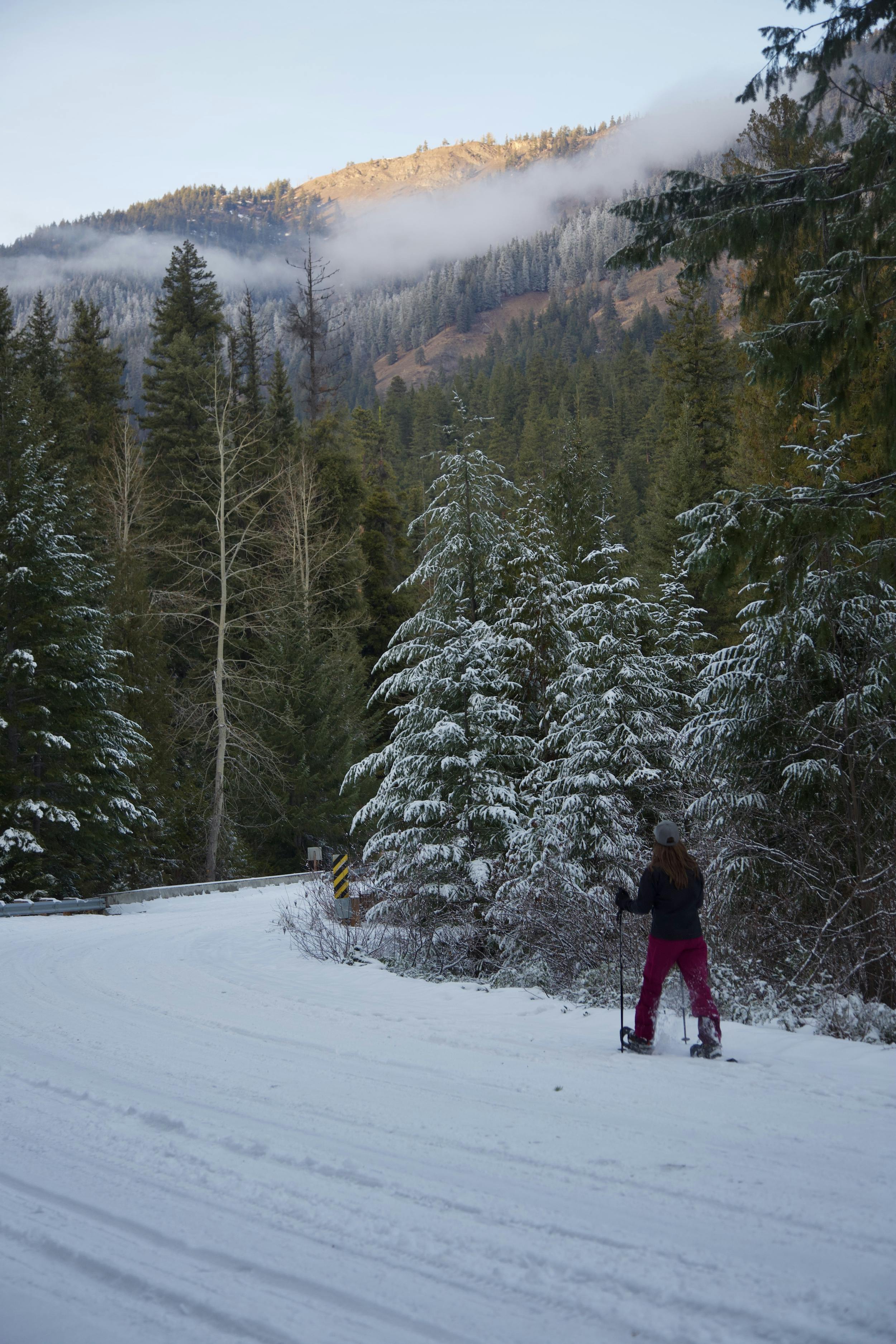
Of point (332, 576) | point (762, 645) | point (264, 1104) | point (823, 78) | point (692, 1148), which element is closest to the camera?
point (692, 1148)

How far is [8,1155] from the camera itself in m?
4.50

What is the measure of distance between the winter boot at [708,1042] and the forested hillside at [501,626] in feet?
6.02

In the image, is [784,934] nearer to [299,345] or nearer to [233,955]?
[233,955]

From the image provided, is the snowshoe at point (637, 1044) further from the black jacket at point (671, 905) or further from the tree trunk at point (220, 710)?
the tree trunk at point (220, 710)

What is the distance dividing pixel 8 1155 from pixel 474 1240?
2536 mm

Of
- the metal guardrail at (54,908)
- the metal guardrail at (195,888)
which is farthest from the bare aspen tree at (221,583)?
the metal guardrail at (54,908)

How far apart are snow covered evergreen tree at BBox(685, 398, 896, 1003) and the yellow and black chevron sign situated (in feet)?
22.7

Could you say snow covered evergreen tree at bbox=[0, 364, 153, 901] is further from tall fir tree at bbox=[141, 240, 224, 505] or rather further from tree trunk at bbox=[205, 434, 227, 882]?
tall fir tree at bbox=[141, 240, 224, 505]

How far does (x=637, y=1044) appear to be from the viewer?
626 centimetres

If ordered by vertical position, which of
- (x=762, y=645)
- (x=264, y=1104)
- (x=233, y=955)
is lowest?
(x=233, y=955)

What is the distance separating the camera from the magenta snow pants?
6227mm

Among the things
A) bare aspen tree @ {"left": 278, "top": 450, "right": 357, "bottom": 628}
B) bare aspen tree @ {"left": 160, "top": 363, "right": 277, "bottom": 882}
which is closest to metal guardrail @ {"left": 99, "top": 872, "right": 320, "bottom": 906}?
bare aspen tree @ {"left": 160, "top": 363, "right": 277, "bottom": 882}

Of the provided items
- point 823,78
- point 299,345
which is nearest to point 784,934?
point 823,78

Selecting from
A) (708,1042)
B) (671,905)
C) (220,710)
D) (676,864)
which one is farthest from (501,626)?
(220,710)
